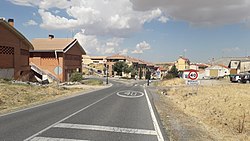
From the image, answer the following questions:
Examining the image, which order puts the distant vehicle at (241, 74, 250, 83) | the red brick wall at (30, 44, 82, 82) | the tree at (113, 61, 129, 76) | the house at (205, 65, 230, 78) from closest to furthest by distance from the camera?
the distant vehicle at (241, 74, 250, 83)
the red brick wall at (30, 44, 82, 82)
the house at (205, 65, 230, 78)
the tree at (113, 61, 129, 76)

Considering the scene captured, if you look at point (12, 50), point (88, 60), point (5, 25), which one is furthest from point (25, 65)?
point (88, 60)

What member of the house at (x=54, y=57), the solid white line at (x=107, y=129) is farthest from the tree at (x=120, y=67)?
the solid white line at (x=107, y=129)

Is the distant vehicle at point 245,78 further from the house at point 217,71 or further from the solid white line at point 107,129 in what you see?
the house at point 217,71

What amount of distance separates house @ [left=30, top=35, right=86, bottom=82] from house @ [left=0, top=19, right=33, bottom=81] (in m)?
7.30

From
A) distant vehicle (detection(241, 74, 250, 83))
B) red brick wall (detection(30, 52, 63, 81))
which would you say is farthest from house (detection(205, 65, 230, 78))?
red brick wall (detection(30, 52, 63, 81))

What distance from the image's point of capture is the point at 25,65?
4200 centimetres

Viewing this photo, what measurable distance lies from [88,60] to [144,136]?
153077 mm

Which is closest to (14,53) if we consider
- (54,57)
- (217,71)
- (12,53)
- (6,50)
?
(12,53)

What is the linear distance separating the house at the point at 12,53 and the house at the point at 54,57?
7.30 meters

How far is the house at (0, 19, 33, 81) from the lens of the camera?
1351 inches

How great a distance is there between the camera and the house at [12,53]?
3432 centimetres

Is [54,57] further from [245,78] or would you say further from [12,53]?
[245,78]

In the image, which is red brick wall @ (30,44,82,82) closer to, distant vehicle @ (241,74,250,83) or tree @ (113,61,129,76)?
distant vehicle @ (241,74,250,83)

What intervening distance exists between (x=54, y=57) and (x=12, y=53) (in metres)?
15.3
